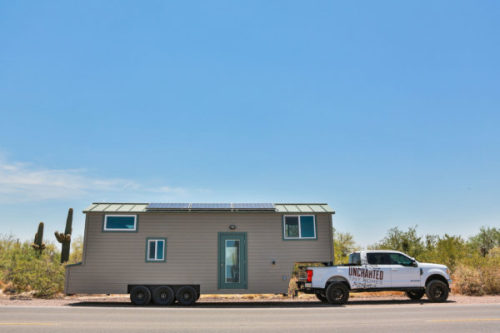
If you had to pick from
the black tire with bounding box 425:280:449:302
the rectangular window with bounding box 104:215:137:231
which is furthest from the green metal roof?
the black tire with bounding box 425:280:449:302

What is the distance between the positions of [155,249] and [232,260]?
3.43 meters

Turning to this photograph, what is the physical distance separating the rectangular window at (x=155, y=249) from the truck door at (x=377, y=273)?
8.65m

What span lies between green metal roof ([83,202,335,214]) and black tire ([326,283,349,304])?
3.57 metres

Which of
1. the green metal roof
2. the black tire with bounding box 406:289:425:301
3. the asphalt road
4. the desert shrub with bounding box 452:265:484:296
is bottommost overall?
the asphalt road

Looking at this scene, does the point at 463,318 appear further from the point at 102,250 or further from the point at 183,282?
the point at 102,250

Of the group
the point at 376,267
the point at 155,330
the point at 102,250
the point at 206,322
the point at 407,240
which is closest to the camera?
the point at 155,330

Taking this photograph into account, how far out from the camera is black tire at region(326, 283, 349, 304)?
51.8ft

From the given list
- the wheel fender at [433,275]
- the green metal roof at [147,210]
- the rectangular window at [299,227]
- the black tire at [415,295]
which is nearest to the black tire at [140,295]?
the green metal roof at [147,210]

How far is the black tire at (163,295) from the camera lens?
1681 cm

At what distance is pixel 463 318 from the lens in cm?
1091

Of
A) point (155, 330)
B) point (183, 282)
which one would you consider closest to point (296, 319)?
point (155, 330)

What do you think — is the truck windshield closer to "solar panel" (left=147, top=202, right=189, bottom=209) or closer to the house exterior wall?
the house exterior wall

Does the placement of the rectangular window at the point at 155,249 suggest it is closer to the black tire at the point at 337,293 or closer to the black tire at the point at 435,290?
the black tire at the point at 337,293

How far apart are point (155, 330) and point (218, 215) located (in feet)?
29.2
